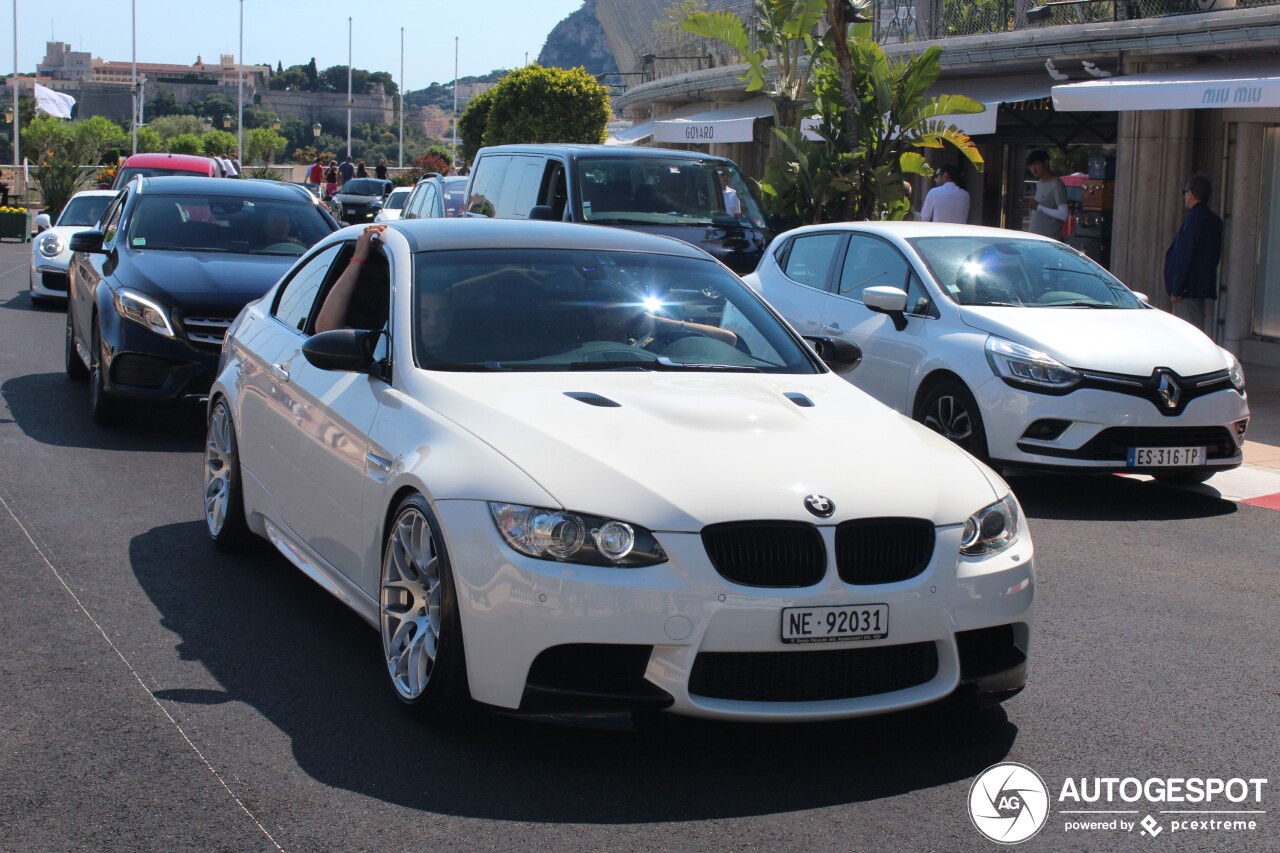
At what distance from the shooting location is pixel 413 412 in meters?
5.22

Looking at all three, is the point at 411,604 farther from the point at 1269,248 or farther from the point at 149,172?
the point at 149,172

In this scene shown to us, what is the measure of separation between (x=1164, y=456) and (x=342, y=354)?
18.4ft

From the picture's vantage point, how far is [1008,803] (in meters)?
4.43

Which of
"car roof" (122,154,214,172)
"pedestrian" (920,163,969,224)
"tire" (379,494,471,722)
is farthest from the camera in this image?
"car roof" (122,154,214,172)

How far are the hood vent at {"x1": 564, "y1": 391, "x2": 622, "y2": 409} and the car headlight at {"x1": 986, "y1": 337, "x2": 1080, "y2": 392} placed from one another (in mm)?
4825

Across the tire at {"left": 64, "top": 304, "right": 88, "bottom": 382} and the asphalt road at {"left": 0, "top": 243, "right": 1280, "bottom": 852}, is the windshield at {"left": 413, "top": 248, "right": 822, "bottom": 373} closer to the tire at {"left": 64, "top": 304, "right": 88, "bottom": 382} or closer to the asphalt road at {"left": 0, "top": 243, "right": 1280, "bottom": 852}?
the asphalt road at {"left": 0, "top": 243, "right": 1280, "bottom": 852}

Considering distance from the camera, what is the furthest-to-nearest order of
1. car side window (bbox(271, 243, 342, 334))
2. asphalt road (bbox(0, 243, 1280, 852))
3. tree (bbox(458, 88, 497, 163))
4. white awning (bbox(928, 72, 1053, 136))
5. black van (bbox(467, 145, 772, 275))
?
tree (bbox(458, 88, 497, 163)) → white awning (bbox(928, 72, 1053, 136)) → black van (bbox(467, 145, 772, 275)) → car side window (bbox(271, 243, 342, 334)) → asphalt road (bbox(0, 243, 1280, 852))

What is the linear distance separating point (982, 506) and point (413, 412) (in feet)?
6.03

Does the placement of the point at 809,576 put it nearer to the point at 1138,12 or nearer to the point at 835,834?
the point at 835,834

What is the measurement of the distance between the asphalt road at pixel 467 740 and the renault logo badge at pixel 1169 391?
2.05m

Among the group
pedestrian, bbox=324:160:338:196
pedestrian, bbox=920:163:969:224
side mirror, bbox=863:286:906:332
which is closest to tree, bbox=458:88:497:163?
pedestrian, bbox=324:160:338:196

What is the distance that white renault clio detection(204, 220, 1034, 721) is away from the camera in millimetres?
4426

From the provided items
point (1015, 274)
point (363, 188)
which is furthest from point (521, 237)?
point (363, 188)

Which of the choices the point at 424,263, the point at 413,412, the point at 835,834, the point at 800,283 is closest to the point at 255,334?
the point at 424,263
